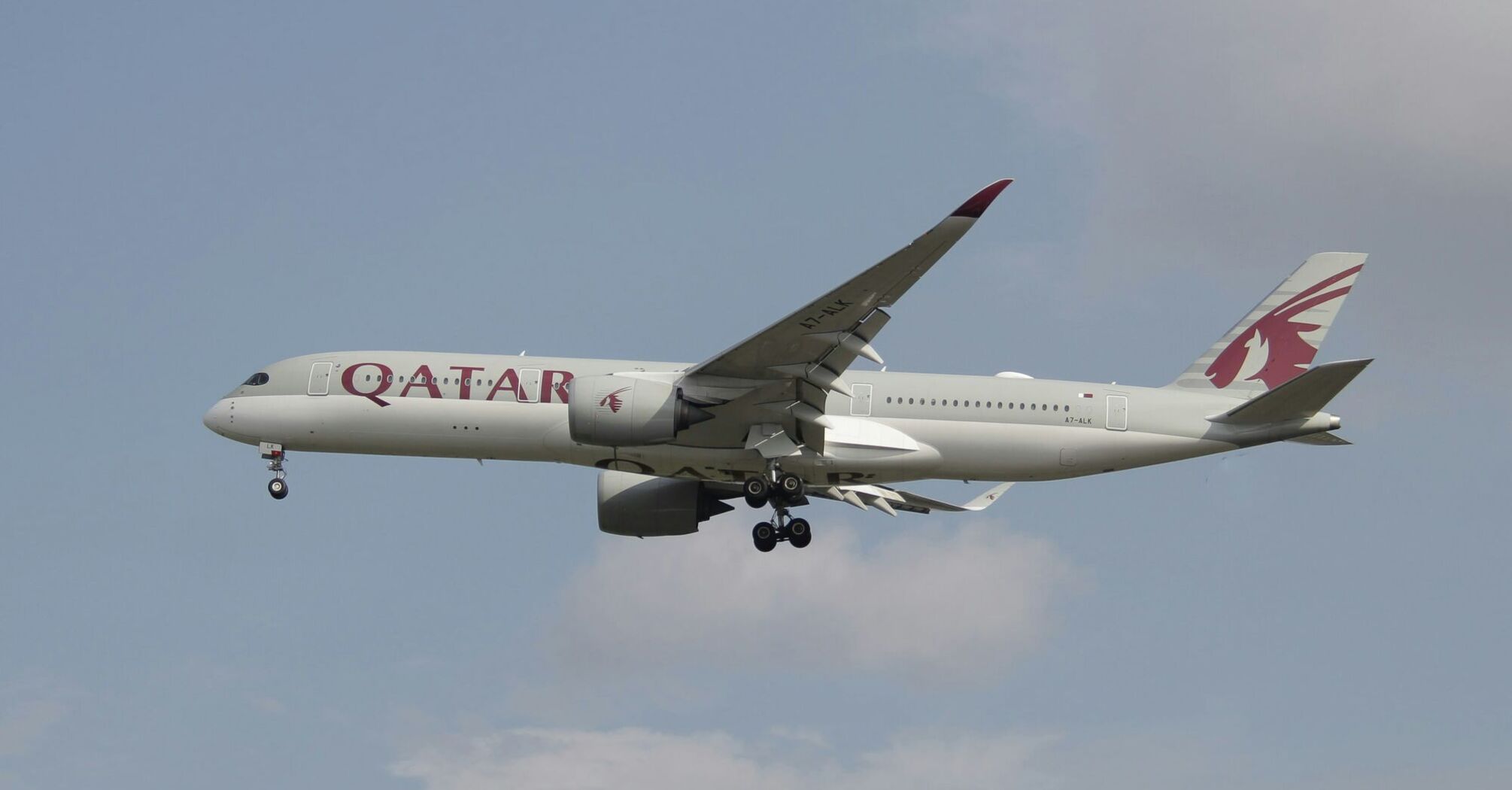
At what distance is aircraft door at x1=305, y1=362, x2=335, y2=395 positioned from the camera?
142 ft

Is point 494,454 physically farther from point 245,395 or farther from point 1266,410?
point 1266,410

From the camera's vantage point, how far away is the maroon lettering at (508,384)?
41656 millimetres

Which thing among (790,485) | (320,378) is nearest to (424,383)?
(320,378)

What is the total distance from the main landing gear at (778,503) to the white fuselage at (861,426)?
1.11ft

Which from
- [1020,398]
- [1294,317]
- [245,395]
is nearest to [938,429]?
[1020,398]

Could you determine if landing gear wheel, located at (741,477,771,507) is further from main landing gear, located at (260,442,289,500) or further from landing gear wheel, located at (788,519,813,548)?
main landing gear, located at (260,442,289,500)

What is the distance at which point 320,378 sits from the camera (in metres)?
43.3

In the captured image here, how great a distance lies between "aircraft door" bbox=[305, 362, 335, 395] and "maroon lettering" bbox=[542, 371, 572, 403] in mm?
5421

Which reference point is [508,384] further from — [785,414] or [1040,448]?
[1040,448]

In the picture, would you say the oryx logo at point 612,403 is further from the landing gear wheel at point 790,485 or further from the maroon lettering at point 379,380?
the maroon lettering at point 379,380

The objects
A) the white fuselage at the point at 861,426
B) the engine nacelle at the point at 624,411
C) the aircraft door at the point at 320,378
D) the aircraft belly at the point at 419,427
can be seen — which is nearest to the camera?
the engine nacelle at the point at 624,411

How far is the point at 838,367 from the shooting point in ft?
128

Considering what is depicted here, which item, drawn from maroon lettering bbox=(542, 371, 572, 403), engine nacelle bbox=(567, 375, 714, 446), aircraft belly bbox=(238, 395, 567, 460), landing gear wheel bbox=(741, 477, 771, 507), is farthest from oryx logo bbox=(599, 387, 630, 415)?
landing gear wheel bbox=(741, 477, 771, 507)

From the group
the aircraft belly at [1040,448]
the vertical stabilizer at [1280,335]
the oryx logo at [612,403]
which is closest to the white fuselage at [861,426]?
the aircraft belly at [1040,448]
